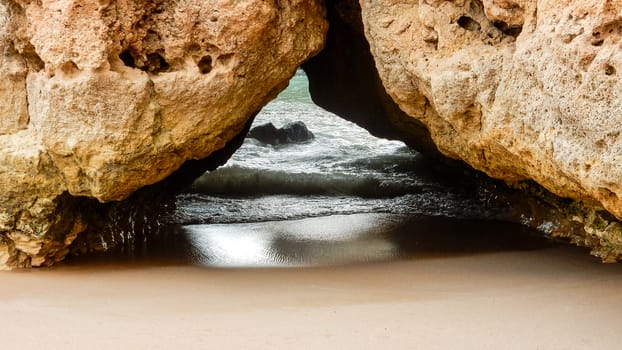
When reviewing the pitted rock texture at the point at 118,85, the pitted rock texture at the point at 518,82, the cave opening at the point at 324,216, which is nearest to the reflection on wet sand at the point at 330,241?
the cave opening at the point at 324,216

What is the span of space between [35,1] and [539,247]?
435 centimetres

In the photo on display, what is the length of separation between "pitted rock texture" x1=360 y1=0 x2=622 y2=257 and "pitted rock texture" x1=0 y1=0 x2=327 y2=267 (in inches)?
35.0

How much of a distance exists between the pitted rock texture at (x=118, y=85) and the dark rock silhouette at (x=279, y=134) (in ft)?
28.0

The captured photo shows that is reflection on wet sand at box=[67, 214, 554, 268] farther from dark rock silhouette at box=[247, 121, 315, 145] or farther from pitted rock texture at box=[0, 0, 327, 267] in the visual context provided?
dark rock silhouette at box=[247, 121, 315, 145]

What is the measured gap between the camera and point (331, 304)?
399 cm

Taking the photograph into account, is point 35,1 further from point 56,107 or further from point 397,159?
point 397,159

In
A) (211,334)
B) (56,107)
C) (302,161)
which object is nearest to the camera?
(211,334)

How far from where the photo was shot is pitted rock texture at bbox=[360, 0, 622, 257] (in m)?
3.25

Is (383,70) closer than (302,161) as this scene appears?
Yes

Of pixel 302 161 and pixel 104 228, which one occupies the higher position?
pixel 104 228

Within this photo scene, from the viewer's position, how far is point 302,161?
460 inches

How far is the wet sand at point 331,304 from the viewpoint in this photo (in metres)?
3.35

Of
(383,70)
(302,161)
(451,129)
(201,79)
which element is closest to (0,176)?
(201,79)

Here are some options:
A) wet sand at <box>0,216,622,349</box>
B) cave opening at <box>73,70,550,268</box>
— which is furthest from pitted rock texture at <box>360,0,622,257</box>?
cave opening at <box>73,70,550,268</box>
